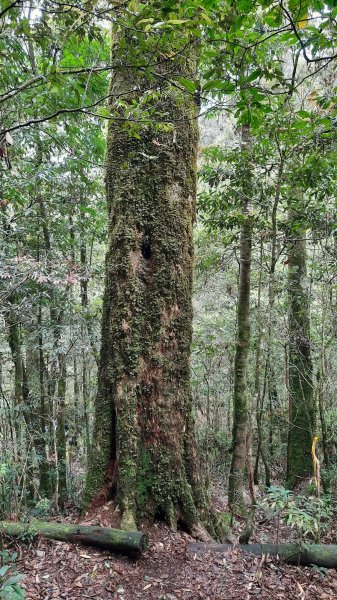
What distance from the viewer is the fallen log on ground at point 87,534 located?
9.98ft

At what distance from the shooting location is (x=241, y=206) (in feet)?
19.0

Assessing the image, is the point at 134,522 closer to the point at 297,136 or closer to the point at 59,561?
the point at 59,561

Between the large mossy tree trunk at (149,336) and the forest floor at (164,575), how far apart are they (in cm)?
33

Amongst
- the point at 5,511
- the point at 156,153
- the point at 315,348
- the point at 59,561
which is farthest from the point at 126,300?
the point at 315,348

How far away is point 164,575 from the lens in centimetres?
297

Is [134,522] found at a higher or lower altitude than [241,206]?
lower

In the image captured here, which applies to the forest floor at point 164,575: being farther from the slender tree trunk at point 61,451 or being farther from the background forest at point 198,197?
the slender tree trunk at point 61,451

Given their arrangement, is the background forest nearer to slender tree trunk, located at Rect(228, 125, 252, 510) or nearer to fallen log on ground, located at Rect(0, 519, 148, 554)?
slender tree trunk, located at Rect(228, 125, 252, 510)

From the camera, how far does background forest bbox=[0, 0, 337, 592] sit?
223 centimetres

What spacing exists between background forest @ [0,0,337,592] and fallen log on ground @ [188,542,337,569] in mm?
304

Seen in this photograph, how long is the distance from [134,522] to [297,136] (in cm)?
403

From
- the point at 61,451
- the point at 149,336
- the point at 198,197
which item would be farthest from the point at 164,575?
the point at 198,197

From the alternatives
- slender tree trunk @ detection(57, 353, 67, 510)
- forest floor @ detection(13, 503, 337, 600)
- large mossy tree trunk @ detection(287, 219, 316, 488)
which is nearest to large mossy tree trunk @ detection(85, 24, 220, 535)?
forest floor @ detection(13, 503, 337, 600)

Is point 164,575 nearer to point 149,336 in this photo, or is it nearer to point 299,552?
point 299,552
